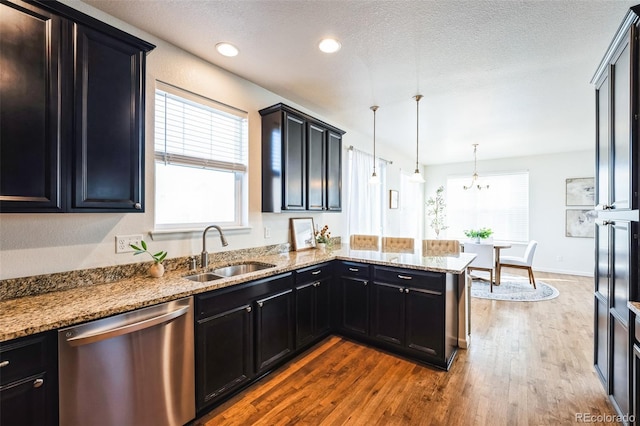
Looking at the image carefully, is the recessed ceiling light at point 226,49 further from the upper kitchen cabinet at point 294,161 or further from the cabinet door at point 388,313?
the cabinet door at point 388,313

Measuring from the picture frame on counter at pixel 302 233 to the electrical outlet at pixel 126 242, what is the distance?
1.70m

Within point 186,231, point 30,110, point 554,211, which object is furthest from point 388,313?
point 554,211

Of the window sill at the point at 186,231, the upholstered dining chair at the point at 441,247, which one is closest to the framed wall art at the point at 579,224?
the upholstered dining chair at the point at 441,247

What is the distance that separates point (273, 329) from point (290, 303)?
0.27 m

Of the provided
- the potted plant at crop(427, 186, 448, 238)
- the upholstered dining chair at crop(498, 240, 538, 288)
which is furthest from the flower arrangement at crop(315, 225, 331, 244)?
the potted plant at crop(427, 186, 448, 238)

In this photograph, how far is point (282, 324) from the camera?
2.48 metres

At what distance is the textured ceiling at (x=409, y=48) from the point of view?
6.20 ft

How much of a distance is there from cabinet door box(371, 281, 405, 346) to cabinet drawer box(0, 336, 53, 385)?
240cm

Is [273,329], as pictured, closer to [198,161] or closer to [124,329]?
[124,329]

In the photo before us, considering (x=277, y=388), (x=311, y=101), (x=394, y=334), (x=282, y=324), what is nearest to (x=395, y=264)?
(x=394, y=334)

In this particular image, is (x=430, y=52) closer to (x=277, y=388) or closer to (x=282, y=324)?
(x=282, y=324)

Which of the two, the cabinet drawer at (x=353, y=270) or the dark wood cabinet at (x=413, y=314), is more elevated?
the cabinet drawer at (x=353, y=270)

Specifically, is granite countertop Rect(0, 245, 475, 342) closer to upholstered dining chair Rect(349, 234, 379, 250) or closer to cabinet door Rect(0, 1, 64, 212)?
cabinet door Rect(0, 1, 64, 212)

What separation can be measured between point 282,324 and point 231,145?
5.88ft
